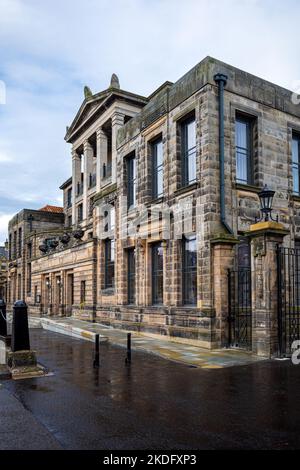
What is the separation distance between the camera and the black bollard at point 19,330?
10109 millimetres

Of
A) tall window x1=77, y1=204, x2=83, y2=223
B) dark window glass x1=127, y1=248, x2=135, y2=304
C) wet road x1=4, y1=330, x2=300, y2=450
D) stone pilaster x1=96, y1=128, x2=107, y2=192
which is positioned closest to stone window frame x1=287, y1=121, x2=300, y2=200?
dark window glass x1=127, y1=248, x2=135, y2=304

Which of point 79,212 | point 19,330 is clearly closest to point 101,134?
point 79,212

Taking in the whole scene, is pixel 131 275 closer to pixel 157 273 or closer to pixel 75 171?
pixel 157 273

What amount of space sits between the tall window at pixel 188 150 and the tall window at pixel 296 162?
4.39m

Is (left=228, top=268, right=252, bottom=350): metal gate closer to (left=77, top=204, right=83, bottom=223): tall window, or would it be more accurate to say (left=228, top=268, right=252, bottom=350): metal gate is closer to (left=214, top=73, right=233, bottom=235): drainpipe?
(left=214, top=73, right=233, bottom=235): drainpipe

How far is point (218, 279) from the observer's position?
14.1 metres

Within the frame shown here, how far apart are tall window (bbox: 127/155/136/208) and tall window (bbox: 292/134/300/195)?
7.11 meters

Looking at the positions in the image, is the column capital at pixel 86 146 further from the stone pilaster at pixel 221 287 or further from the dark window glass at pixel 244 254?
the stone pilaster at pixel 221 287

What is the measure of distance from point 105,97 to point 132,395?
30404 millimetres

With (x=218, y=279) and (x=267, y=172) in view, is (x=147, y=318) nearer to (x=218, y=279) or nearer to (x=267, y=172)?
(x=218, y=279)

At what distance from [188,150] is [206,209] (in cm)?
310

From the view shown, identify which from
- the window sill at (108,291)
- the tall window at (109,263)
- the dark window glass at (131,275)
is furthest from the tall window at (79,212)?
the dark window glass at (131,275)

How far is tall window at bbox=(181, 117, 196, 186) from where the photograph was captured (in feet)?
53.5

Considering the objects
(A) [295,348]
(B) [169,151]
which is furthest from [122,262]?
(A) [295,348]
